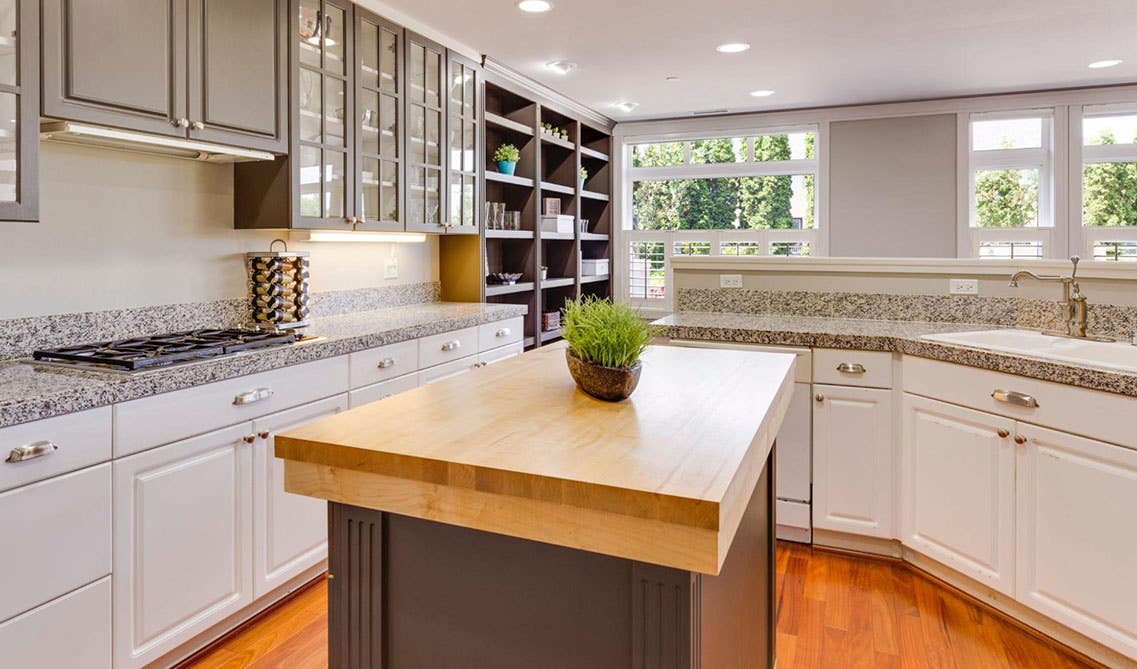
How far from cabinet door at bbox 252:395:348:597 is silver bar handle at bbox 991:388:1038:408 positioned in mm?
2224

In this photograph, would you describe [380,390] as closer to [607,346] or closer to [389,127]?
[389,127]

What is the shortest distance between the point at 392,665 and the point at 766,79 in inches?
177

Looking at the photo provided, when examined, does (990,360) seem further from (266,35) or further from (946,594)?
(266,35)

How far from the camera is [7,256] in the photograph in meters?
2.14

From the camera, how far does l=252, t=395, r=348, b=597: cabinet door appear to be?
7.63 feet

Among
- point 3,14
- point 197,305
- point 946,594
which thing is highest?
point 3,14

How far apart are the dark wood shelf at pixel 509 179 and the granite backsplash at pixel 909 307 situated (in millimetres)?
1429

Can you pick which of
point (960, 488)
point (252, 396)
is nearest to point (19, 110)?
point (252, 396)

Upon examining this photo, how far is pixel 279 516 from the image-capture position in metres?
2.42

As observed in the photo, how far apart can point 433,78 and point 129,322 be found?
1.92m

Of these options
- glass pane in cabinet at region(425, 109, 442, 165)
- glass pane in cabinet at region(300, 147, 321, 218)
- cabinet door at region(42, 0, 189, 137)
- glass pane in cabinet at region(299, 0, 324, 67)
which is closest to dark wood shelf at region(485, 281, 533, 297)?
glass pane in cabinet at region(425, 109, 442, 165)

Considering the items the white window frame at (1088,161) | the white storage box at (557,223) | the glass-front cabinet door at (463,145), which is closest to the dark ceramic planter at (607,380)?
the glass-front cabinet door at (463,145)

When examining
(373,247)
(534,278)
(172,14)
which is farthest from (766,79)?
(172,14)

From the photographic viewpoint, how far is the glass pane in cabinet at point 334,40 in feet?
9.66
